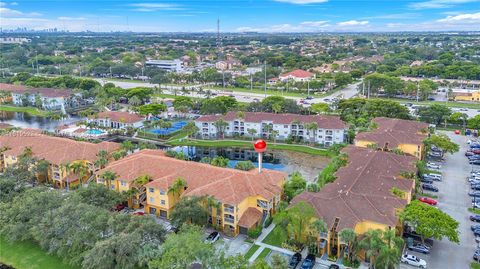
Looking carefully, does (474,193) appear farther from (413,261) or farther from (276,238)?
(276,238)

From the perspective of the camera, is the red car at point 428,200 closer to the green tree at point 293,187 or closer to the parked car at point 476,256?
the parked car at point 476,256

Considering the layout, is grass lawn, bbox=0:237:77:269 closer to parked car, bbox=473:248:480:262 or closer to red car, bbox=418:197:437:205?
parked car, bbox=473:248:480:262

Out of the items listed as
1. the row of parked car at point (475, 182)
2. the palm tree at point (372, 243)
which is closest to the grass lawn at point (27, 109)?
the palm tree at point (372, 243)

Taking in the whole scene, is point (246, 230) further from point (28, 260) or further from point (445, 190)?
point (445, 190)

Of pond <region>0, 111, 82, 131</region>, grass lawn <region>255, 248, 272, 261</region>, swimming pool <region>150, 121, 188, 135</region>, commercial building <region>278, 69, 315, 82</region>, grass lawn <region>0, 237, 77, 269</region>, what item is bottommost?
grass lawn <region>0, 237, 77, 269</region>

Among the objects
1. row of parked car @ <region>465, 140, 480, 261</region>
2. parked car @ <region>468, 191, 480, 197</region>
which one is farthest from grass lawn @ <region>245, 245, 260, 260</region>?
parked car @ <region>468, 191, 480, 197</region>

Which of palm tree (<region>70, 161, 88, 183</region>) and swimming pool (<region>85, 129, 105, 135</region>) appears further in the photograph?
swimming pool (<region>85, 129, 105, 135</region>)

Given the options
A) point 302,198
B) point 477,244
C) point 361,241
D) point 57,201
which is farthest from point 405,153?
point 57,201
